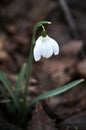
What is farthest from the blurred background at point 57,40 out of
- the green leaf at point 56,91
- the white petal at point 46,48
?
the white petal at point 46,48

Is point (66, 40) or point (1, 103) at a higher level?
point (1, 103)

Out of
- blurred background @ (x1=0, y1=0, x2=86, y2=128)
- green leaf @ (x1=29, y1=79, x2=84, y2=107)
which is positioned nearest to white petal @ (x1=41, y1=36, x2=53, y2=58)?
green leaf @ (x1=29, y1=79, x2=84, y2=107)

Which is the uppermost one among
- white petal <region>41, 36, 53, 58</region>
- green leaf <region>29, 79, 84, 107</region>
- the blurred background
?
white petal <region>41, 36, 53, 58</region>

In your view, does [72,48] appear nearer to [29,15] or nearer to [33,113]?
[29,15]

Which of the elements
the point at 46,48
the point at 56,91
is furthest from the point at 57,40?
the point at 46,48

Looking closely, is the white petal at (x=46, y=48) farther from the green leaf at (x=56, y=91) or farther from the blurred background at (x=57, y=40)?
the blurred background at (x=57, y=40)

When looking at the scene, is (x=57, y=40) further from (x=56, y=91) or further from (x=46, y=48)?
(x=46, y=48)

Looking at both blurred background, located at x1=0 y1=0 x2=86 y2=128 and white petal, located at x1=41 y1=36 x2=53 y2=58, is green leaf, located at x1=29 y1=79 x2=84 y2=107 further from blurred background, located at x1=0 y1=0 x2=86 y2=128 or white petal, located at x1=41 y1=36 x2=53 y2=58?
white petal, located at x1=41 y1=36 x2=53 y2=58

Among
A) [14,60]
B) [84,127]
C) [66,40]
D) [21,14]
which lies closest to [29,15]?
[21,14]

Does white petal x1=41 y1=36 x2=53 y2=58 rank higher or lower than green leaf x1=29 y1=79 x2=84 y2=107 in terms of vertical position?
higher
